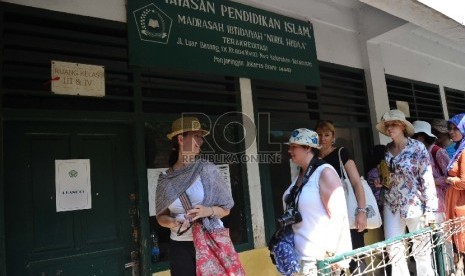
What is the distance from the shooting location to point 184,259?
2.54 metres

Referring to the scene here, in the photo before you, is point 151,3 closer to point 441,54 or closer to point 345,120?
point 345,120

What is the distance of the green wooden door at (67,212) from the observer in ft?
9.45

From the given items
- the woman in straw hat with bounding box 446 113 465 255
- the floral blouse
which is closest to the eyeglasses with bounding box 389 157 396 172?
the floral blouse

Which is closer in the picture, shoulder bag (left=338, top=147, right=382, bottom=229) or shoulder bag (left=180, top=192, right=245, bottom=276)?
shoulder bag (left=180, top=192, right=245, bottom=276)

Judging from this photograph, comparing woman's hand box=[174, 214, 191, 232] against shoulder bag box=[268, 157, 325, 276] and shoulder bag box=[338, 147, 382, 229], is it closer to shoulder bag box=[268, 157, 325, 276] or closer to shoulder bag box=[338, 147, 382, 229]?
shoulder bag box=[268, 157, 325, 276]

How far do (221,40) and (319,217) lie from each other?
2.34 metres

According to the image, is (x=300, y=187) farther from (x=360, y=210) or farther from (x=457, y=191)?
(x=457, y=191)

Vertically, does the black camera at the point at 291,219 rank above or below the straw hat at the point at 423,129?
below

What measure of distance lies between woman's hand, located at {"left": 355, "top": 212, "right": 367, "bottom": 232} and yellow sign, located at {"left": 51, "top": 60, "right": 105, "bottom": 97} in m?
2.45

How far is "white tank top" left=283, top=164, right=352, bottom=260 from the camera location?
2.41 meters

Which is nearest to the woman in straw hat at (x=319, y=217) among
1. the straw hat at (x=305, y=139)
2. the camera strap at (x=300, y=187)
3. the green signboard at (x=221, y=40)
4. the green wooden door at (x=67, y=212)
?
the camera strap at (x=300, y=187)

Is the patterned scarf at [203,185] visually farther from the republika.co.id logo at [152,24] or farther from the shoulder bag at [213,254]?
the republika.co.id logo at [152,24]

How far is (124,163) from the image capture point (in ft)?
11.2

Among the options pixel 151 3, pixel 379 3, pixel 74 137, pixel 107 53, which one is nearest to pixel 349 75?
pixel 379 3
